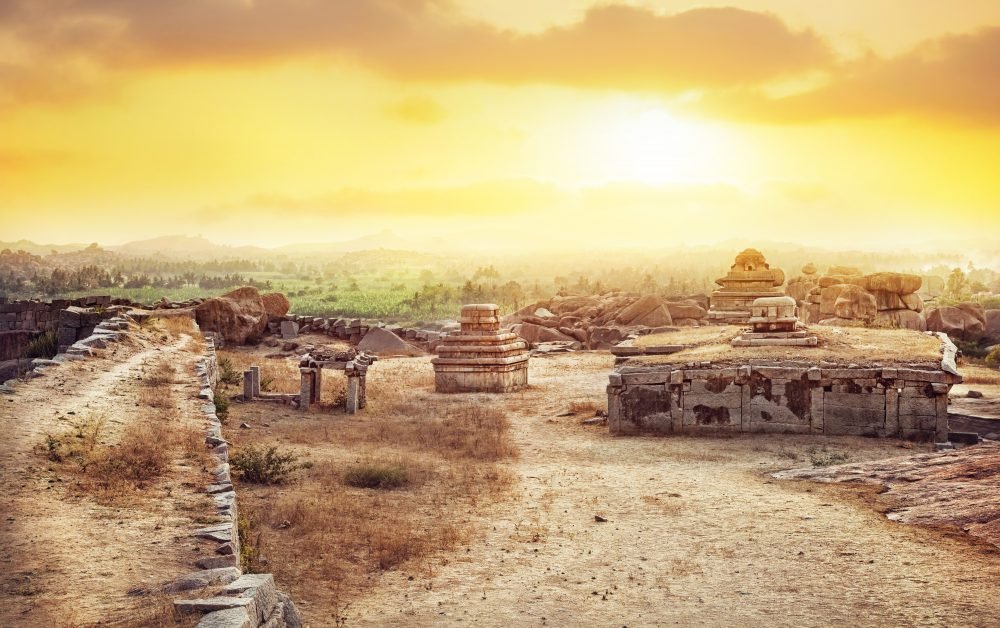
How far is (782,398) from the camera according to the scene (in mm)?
14406

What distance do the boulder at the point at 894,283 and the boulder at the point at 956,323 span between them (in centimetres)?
127

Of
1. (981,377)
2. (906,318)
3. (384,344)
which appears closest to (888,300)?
(906,318)

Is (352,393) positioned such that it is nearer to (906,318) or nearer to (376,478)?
(376,478)

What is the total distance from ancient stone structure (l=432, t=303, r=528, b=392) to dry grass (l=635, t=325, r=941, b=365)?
3.12m

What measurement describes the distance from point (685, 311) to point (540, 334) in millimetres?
5369

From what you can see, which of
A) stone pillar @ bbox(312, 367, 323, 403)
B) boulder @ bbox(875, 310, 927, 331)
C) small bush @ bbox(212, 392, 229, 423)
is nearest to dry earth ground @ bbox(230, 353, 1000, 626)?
small bush @ bbox(212, 392, 229, 423)

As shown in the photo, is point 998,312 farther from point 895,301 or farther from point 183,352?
point 183,352

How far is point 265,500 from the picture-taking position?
9.84 meters

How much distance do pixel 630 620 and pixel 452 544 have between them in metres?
2.39

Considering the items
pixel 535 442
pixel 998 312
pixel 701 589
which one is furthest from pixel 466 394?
pixel 998 312

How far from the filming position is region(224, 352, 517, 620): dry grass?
7.99 m

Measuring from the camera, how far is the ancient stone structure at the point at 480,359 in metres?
20.3

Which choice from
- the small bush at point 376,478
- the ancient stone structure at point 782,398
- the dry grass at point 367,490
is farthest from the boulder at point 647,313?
the small bush at point 376,478

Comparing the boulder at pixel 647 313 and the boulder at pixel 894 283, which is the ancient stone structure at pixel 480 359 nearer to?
the boulder at pixel 647 313
